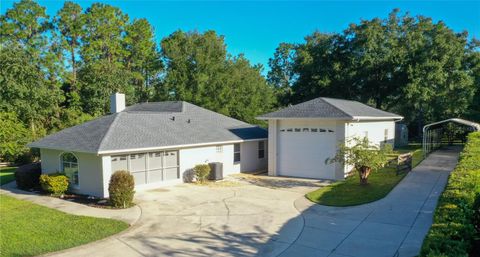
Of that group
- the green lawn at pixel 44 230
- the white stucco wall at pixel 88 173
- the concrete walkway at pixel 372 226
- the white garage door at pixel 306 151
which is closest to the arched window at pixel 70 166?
the white stucco wall at pixel 88 173

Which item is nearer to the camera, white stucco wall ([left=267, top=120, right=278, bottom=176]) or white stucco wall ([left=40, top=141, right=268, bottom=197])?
white stucco wall ([left=40, top=141, right=268, bottom=197])

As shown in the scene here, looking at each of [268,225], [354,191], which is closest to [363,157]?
[354,191]

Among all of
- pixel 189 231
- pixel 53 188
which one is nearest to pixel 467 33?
pixel 189 231

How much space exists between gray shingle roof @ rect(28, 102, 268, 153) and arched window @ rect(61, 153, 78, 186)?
26.1 inches

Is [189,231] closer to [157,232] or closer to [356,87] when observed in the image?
[157,232]

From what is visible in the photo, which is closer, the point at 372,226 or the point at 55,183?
the point at 372,226

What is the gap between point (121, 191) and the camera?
41.4ft

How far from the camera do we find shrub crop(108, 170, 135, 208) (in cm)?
1262

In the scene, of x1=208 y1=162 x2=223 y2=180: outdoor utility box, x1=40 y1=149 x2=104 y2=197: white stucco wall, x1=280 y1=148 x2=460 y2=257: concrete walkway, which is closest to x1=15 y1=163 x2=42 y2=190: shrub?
x1=40 y1=149 x2=104 y2=197: white stucco wall

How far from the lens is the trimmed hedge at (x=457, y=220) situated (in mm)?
4863

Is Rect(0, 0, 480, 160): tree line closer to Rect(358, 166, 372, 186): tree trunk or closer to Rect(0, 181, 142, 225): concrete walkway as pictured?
Rect(0, 181, 142, 225): concrete walkway

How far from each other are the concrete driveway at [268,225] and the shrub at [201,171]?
1.93 meters

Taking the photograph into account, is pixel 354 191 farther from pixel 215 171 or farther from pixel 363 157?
pixel 215 171

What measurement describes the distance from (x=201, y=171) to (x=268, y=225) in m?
7.78
